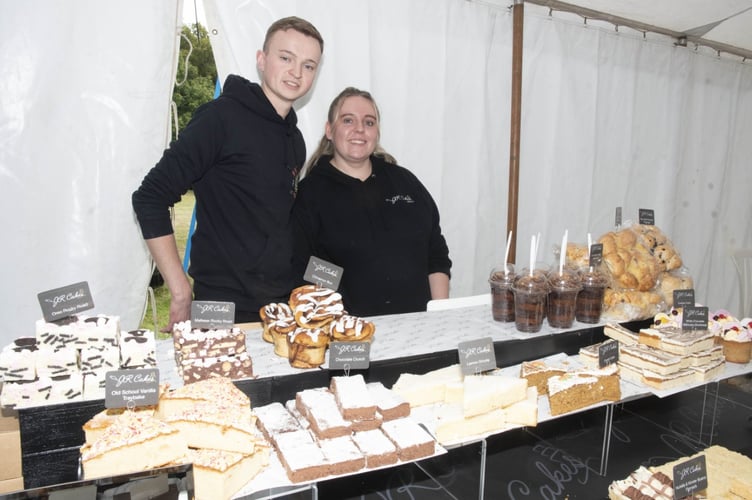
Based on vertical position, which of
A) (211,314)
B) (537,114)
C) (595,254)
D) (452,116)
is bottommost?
(211,314)

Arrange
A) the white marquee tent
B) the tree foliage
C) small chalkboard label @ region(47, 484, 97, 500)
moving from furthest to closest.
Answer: the tree foliage < the white marquee tent < small chalkboard label @ region(47, 484, 97, 500)

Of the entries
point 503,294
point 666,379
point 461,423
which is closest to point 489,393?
point 461,423

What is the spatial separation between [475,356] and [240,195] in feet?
4.88

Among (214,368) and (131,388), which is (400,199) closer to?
(214,368)

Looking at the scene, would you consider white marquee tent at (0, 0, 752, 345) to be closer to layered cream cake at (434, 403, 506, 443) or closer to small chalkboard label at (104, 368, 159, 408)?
small chalkboard label at (104, 368, 159, 408)

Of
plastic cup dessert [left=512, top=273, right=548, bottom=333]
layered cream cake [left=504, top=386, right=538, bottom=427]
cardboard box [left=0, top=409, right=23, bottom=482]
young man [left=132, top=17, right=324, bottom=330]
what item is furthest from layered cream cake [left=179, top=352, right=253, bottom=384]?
plastic cup dessert [left=512, top=273, right=548, bottom=333]

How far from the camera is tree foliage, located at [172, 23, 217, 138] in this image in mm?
3160

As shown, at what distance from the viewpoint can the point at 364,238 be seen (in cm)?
300

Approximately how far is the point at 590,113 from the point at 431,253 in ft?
8.32

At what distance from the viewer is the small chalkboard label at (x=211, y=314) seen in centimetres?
179

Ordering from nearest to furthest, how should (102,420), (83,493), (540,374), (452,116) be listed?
(83,493), (102,420), (540,374), (452,116)

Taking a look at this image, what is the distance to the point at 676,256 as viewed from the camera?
2.71m

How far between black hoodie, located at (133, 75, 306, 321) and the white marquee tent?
589 millimetres

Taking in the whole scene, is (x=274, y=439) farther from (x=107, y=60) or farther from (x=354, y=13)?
(x=354, y=13)
